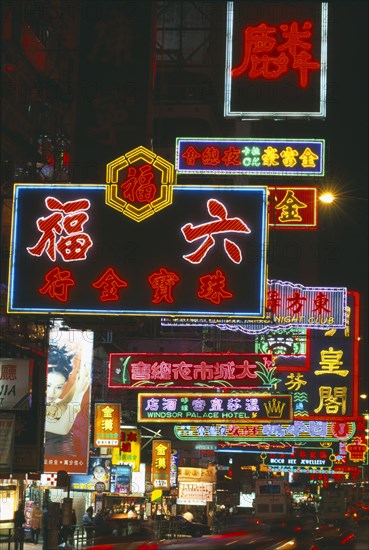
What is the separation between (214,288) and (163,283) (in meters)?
0.90

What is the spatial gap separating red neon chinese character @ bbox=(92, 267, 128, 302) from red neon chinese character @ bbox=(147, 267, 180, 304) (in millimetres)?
512

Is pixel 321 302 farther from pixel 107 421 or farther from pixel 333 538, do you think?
pixel 107 421

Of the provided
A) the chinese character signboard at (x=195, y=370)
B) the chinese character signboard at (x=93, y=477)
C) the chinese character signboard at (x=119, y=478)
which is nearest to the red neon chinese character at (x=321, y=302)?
the chinese character signboard at (x=195, y=370)

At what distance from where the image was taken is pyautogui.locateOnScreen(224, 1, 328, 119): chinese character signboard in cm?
2114

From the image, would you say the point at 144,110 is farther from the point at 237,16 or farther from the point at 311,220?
the point at 311,220

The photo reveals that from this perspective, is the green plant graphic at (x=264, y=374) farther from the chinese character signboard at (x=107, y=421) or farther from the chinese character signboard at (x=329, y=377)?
the chinese character signboard at (x=329, y=377)

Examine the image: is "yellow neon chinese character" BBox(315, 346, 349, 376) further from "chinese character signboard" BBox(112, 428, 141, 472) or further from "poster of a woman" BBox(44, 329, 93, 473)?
"poster of a woman" BBox(44, 329, 93, 473)

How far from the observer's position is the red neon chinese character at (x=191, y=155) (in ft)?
69.1

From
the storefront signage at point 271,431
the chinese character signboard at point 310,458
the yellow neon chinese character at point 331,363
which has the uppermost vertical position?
the yellow neon chinese character at point 331,363

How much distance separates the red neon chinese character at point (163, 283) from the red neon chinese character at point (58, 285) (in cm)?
143

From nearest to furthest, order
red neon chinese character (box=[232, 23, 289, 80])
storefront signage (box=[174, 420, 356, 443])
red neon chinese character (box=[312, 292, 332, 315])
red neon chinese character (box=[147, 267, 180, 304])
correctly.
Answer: red neon chinese character (box=[147, 267, 180, 304]) → red neon chinese character (box=[232, 23, 289, 80]) → red neon chinese character (box=[312, 292, 332, 315]) → storefront signage (box=[174, 420, 356, 443])

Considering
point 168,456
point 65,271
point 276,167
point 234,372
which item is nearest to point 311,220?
point 276,167

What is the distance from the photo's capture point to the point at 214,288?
17.2m

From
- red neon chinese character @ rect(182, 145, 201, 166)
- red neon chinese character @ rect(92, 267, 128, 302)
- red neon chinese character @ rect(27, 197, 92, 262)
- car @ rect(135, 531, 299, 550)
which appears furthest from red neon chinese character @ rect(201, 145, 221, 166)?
car @ rect(135, 531, 299, 550)
